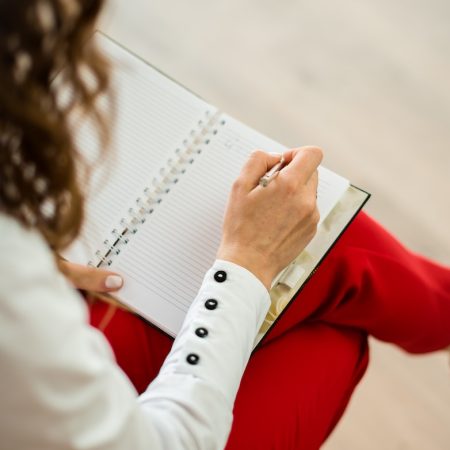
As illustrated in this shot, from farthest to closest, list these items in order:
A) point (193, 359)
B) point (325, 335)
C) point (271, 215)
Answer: point (325, 335) < point (271, 215) < point (193, 359)

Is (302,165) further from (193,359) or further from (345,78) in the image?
(345,78)

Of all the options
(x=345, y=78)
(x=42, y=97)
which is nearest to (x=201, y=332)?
(x=42, y=97)

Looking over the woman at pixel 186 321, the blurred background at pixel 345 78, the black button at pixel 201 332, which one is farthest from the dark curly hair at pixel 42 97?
the blurred background at pixel 345 78

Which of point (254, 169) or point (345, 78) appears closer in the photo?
point (254, 169)

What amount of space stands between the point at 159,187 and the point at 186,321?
21 centimetres

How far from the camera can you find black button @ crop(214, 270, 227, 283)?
2.15ft

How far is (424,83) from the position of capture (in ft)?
4.77

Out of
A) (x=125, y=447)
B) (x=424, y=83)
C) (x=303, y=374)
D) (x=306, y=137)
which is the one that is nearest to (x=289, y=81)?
(x=306, y=137)

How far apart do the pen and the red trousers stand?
0.15 m

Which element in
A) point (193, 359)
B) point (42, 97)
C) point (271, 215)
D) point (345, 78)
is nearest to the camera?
point (42, 97)

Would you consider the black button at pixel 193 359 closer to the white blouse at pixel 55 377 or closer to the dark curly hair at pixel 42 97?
the white blouse at pixel 55 377

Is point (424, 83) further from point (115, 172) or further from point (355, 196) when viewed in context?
point (115, 172)

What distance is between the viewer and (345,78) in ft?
4.80

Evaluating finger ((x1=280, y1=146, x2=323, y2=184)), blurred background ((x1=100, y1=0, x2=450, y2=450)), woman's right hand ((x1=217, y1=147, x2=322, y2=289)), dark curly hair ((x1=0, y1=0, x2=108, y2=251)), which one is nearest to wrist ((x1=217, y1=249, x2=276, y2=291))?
woman's right hand ((x1=217, y1=147, x2=322, y2=289))
